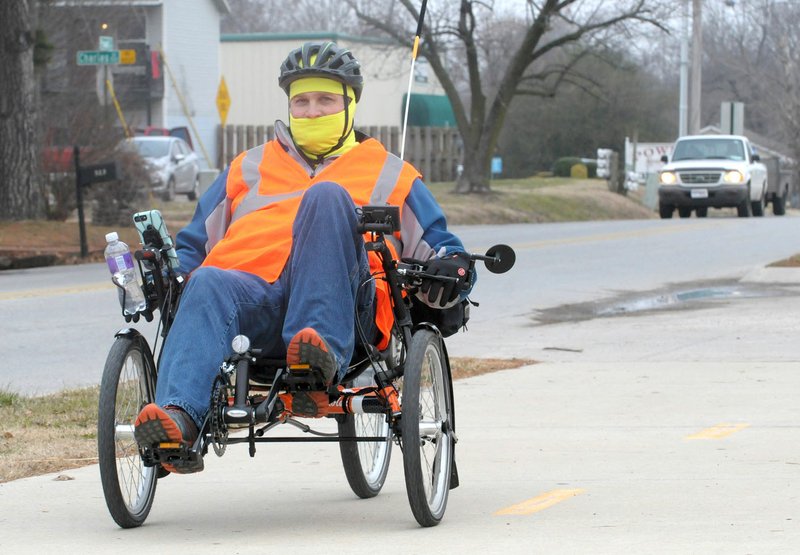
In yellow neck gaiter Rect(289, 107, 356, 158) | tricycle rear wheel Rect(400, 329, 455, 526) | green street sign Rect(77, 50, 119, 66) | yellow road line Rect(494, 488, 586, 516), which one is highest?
green street sign Rect(77, 50, 119, 66)

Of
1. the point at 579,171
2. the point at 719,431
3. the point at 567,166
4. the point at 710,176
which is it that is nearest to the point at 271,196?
the point at 719,431

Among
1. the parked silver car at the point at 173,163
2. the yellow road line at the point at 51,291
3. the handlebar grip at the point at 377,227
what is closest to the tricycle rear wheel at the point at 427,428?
the handlebar grip at the point at 377,227

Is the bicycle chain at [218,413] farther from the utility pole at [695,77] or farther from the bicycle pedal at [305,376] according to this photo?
the utility pole at [695,77]

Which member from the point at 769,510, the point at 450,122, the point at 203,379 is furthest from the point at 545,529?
the point at 450,122

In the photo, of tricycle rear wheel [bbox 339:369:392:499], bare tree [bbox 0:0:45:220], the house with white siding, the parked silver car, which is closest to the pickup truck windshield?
the parked silver car

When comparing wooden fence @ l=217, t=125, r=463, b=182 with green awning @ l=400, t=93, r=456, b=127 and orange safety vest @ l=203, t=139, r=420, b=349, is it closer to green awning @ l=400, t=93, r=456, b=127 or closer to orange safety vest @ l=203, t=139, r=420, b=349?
green awning @ l=400, t=93, r=456, b=127

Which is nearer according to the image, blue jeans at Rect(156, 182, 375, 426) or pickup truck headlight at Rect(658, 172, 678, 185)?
blue jeans at Rect(156, 182, 375, 426)

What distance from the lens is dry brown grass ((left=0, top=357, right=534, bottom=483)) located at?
7.16m

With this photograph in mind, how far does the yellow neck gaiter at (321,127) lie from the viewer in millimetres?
6434

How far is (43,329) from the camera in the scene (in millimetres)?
13539

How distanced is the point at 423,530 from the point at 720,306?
983 centimetres

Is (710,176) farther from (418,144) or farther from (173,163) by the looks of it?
(418,144)

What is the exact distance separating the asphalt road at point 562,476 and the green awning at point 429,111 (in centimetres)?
4487

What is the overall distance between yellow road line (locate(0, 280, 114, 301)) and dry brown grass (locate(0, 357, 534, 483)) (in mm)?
6815
